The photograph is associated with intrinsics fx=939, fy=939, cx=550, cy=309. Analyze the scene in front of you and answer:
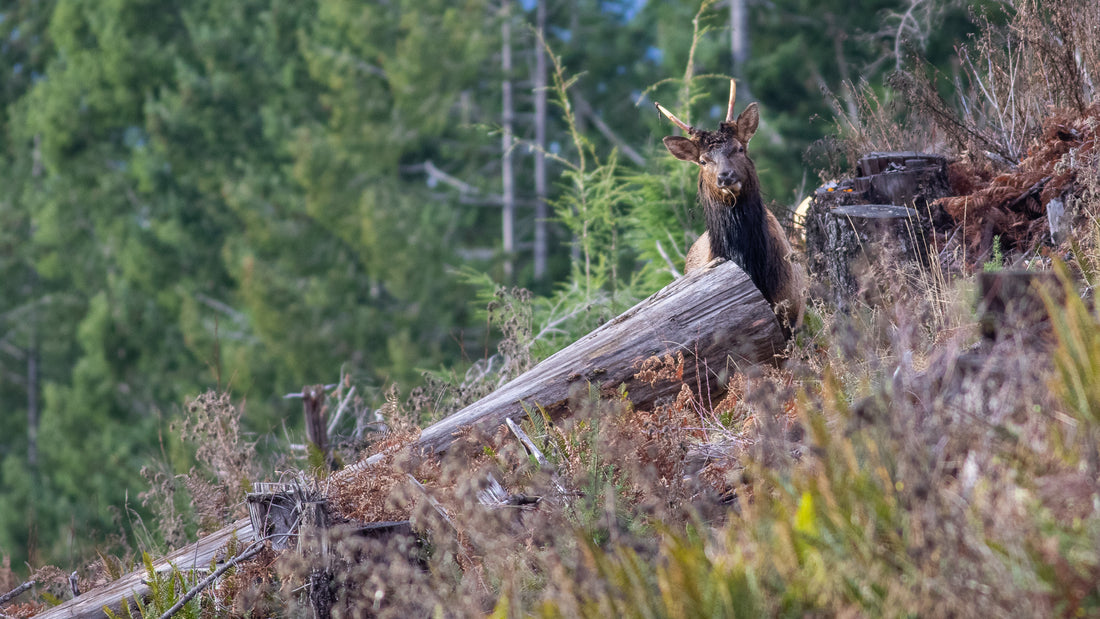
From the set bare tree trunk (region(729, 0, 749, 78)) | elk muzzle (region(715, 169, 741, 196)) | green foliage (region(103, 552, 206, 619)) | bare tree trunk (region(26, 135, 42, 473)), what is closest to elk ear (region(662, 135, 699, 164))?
elk muzzle (region(715, 169, 741, 196))

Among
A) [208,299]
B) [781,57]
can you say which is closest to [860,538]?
[781,57]

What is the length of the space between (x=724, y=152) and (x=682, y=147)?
1.04 feet

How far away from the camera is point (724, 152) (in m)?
5.54

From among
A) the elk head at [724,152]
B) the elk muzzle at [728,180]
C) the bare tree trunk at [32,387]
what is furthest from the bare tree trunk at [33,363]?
the elk muzzle at [728,180]

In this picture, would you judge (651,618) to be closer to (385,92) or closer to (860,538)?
(860,538)

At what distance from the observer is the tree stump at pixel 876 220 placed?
17.0 ft

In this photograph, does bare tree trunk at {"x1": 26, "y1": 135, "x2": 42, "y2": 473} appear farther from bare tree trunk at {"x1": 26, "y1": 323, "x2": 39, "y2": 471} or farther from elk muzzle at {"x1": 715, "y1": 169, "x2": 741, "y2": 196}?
elk muzzle at {"x1": 715, "y1": 169, "x2": 741, "y2": 196}

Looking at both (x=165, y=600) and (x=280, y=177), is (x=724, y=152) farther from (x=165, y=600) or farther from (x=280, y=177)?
(x=280, y=177)

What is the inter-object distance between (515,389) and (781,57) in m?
13.0

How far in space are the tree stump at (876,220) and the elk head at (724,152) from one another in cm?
54

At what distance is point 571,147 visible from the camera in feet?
62.6

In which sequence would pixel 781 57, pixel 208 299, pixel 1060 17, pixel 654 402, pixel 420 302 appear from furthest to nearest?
pixel 208 299, pixel 420 302, pixel 781 57, pixel 1060 17, pixel 654 402

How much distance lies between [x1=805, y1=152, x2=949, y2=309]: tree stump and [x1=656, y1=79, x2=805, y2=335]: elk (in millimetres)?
206

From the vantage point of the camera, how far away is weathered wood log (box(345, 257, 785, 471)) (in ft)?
14.7
